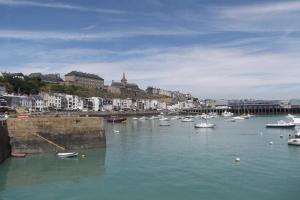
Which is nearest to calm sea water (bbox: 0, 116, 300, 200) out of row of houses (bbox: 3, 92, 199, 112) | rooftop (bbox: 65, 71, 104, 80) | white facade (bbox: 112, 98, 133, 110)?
row of houses (bbox: 3, 92, 199, 112)

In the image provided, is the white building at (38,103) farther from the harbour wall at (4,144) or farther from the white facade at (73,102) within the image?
the harbour wall at (4,144)

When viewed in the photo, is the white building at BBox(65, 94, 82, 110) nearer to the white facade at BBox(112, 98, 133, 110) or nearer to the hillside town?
the hillside town

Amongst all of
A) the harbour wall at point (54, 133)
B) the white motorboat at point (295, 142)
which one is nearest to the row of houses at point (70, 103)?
the harbour wall at point (54, 133)

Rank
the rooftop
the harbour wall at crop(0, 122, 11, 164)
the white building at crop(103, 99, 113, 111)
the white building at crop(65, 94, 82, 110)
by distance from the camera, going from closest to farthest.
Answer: the harbour wall at crop(0, 122, 11, 164) < the white building at crop(65, 94, 82, 110) < the white building at crop(103, 99, 113, 111) < the rooftop

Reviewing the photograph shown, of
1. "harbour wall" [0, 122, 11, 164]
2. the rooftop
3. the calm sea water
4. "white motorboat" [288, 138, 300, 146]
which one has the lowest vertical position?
the calm sea water

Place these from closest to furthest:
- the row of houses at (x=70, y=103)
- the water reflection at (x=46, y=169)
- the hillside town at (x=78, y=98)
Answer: the water reflection at (x=46, y=169) < the row of houses at (x=70, y=103) < the hillside town at (x=78, y=98)

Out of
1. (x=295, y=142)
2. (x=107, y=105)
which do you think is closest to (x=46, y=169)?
(x=295, y=142)

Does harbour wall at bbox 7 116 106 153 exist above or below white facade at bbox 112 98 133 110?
below

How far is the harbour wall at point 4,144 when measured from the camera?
30.2 m

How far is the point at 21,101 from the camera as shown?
94375 millimetres

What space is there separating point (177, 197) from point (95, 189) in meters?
4.79

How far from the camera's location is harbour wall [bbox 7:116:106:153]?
109ft

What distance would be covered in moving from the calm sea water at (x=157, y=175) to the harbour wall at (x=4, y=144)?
756 millimetres

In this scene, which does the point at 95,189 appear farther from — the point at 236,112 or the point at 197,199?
the point at 236,112
